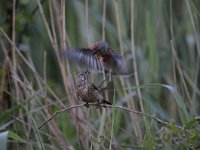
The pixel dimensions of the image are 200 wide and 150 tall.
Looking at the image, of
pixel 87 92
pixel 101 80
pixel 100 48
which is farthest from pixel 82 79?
pixel 101 80

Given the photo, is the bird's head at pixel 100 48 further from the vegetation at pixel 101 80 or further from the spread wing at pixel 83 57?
the vegetation at pixel 101 80

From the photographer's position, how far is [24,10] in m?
3.54

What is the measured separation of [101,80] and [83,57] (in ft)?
2.76

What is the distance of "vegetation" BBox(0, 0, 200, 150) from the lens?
2.63m

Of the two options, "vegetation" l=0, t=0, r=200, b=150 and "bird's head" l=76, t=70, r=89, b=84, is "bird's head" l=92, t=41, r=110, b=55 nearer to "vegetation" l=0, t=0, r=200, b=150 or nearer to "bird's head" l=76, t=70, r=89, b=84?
"bird's head" l=76, t=70, r=89, b=84

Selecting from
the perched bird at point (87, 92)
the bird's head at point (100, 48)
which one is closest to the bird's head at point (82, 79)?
the perched bird at point (87, 92)

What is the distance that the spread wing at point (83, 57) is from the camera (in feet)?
7.95

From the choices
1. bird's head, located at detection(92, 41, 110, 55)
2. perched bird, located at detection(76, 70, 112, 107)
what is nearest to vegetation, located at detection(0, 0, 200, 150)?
perched bird, located at detection(76, 70, 112, 107)

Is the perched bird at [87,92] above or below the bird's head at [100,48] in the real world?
below

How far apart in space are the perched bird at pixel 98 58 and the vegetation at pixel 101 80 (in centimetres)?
16

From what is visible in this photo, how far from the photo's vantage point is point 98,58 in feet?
8.52

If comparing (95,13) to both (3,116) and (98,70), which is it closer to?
(3,116)

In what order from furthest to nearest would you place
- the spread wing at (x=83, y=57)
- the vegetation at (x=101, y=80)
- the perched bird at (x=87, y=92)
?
1. the vegetation at (x=101, y=80)
2. the perched bird at (x=87, y=92)
3. the spread wing at (x=83, y=57)

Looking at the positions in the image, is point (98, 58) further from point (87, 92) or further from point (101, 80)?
point (101, 80)
